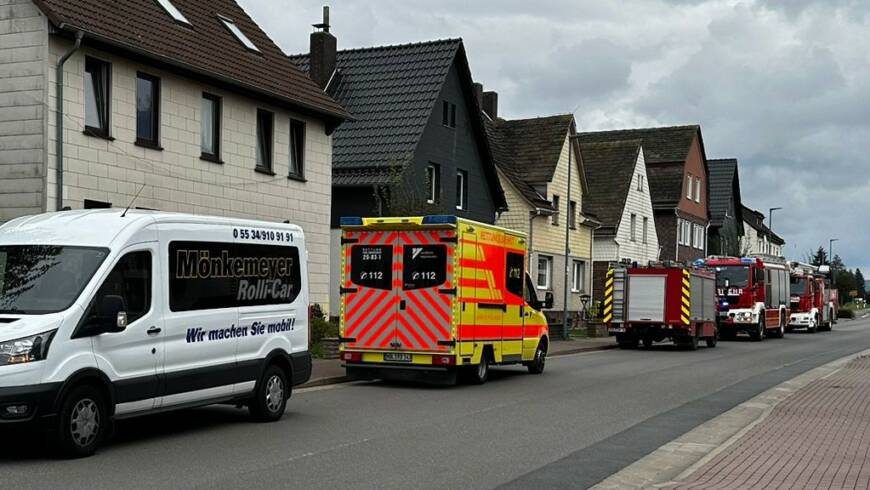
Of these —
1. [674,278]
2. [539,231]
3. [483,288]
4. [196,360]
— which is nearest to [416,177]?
[674,278]

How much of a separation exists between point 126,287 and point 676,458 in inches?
226

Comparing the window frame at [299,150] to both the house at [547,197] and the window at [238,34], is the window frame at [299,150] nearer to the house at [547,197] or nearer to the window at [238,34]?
the window at [238,34]

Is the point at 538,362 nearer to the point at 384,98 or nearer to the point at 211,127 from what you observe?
the point at 211,127

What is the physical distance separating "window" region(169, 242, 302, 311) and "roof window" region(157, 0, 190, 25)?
40.6 ft

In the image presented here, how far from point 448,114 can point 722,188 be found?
1779 inches

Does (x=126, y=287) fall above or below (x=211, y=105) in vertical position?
below

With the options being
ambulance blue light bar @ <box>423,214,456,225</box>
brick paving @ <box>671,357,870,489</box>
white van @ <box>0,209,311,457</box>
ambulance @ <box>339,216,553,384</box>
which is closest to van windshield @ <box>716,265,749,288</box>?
ambulance @ <box>339,216,553,384</box>

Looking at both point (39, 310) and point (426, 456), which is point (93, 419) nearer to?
point (39, 310)

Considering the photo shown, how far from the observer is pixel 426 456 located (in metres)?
10.6

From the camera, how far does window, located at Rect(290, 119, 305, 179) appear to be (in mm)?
27625

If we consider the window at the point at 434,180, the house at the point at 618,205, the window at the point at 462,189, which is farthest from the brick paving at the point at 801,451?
the house at the point at 618,205

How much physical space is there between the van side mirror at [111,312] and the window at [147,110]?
12.2m

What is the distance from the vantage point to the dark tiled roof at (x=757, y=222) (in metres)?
93.8

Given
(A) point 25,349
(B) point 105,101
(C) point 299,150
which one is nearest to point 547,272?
(C) point 299,150
